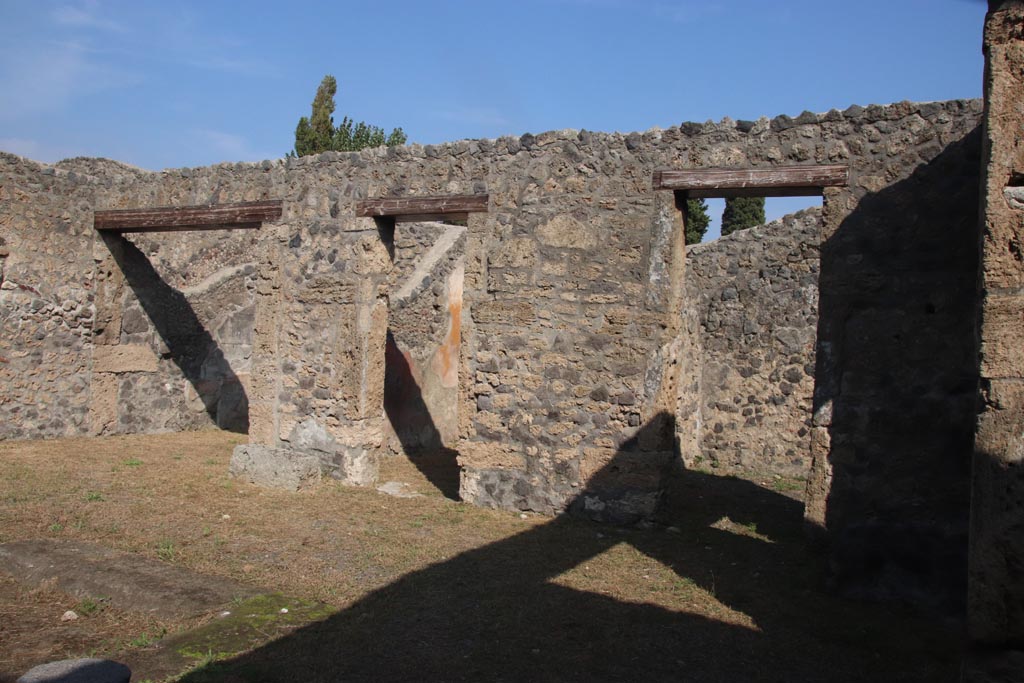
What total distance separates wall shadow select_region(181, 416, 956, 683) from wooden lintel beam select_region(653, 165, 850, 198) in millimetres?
3025

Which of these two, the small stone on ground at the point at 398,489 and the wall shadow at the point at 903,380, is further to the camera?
the small stone on ground at the point at 398,489

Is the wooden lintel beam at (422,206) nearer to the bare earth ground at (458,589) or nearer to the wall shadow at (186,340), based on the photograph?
the bare earth ground at (458,589)

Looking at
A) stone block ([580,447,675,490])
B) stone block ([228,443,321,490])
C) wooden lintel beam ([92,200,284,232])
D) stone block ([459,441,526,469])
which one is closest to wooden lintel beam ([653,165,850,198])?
stone block ([580,447,675,490])

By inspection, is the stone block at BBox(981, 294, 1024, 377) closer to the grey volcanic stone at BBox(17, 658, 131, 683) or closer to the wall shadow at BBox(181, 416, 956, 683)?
the wall shadow at BBox(181, 416, 956, 683)

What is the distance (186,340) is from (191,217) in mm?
2677

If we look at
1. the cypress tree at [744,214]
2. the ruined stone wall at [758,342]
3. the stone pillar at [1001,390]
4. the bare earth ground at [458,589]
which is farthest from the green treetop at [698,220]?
the stone pillar at [1001,390]

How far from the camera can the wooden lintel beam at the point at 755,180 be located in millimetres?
6633

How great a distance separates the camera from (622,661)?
4477mm

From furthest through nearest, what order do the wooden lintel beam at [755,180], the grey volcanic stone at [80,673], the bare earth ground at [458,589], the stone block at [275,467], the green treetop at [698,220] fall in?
the green treetop at [698,220], the stone block at [275,467], the wooden lintel beam at [755,180], the bare earth ground at [458,589], the grey volcanic stone at [80,673]

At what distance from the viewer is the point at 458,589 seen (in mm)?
5566

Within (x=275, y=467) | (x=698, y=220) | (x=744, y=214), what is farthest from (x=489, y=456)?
(x=744, y=214)

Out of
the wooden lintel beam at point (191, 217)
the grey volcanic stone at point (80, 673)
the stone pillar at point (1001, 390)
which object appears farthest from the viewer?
the wooden lintel beam at point (191, 217)

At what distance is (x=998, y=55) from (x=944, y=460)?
10.7 ft

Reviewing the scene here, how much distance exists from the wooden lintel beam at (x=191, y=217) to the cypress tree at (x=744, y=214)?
64.9 ft
